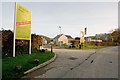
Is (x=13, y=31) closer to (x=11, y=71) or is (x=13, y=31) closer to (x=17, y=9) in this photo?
(x=17, y=9)

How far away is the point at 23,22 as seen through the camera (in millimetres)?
18969

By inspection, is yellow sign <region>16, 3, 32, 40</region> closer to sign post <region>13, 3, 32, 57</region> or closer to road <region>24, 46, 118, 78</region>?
sign post <region>13, 3, 32, 57</region>

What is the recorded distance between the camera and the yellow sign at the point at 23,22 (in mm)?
17672

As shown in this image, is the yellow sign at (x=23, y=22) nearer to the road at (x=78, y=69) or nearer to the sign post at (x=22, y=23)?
the sign post at (x=22, y=23)

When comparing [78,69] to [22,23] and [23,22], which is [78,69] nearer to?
[22,23]

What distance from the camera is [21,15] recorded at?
18.3 m

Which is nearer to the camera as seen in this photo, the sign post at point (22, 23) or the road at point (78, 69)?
the road at point (78, 69)

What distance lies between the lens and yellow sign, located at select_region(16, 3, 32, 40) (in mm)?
17672

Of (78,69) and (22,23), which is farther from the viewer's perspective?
(22,23)

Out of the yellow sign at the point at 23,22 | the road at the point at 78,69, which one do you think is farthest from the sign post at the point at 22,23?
the road at the point at 78,69

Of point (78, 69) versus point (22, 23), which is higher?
point (22, 23)

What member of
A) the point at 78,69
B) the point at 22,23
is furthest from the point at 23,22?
the point at 78,69

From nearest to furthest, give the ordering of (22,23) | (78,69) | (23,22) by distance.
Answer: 1. (78,69)
2. (22,23)
3. (23,22)

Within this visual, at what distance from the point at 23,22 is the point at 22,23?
1.16 ft
